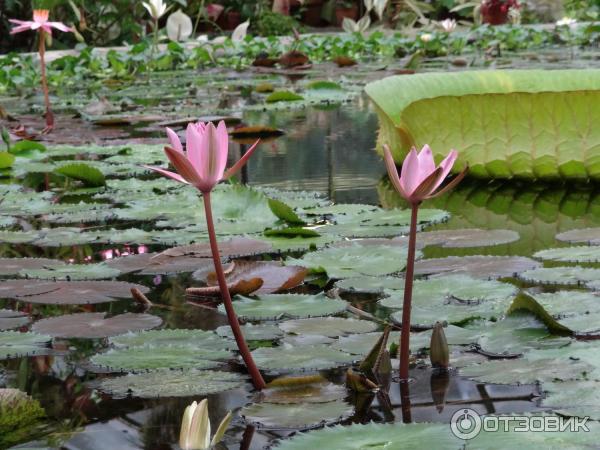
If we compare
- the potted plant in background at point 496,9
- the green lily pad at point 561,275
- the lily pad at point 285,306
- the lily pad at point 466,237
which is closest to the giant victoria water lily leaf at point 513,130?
the lily pad at point 466,237

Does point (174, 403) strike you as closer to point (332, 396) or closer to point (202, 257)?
point (332, 396)

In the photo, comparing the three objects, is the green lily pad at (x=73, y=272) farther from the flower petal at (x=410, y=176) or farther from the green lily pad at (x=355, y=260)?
the flower petal at (x=410, y=176)

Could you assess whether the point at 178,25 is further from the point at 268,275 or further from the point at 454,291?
the point at 454,291

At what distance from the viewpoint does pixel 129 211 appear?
6.33 feet

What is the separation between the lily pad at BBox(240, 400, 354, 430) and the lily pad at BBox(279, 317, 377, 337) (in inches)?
8.9

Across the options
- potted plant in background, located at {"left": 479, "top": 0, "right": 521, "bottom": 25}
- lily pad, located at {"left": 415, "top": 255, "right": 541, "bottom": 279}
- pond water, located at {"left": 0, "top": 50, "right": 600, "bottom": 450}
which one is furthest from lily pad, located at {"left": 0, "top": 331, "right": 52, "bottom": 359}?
potted plant in background, located at {"left": 479, "top": 0, "right": 521, "bottom": 25}

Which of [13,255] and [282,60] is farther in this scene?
[282,60]

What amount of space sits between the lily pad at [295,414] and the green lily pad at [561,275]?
51 cm

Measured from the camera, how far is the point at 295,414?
0.85 meters

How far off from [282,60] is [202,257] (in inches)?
205

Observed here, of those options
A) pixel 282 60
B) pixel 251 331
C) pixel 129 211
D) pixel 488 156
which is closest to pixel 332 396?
pixel 251 331

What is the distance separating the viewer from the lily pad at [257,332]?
1103 mm

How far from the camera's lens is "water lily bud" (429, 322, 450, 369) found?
95 centimetres

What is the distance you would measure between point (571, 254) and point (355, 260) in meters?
0.30
